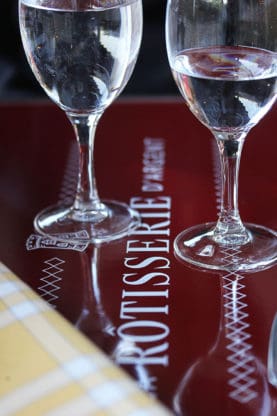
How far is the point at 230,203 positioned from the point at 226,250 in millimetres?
38

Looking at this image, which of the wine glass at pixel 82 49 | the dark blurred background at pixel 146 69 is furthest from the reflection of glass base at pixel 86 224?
the dark blurred background at pixel 146 69

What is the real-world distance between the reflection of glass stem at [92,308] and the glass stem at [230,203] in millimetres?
95

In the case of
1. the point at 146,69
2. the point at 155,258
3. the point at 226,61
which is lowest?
the point at 146,69

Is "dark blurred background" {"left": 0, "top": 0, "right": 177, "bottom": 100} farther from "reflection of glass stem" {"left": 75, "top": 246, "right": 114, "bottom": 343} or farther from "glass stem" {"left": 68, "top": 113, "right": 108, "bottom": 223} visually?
"reflection of glass stem" {"left": 75, "top": 246, "right": 114, "bottom": 343}

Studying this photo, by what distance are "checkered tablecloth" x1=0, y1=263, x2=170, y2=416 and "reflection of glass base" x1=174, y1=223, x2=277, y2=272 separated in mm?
125

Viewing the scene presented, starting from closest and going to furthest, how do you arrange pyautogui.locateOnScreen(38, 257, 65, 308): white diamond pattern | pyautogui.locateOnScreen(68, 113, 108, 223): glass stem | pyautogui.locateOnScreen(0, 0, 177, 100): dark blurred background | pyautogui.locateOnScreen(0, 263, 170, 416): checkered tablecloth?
pyautogui.locateOnScreen(0, 263, 170, 416): checkered tablecloth < pyautogui.locateOnScreen(38, 257, 65, 308): white diamond pattern < pyautogui.locateOnScreen(68, 113, 108, 223): glass stem < pyautogui.locateOnScreen(0, 0, 177, 100): dark blurred background

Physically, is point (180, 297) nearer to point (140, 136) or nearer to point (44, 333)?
point (44, 333)

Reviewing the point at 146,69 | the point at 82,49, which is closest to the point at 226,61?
the point at 82,49

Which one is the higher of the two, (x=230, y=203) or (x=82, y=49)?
(x=82, y=49)

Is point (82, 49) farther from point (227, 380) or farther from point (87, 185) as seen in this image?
point (227, 380)

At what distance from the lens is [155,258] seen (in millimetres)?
583

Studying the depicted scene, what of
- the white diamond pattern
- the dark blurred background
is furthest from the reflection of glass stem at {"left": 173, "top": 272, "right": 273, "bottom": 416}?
the dark blurred background

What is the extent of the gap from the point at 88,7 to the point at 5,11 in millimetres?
1042

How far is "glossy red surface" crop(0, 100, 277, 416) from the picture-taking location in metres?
0.45
